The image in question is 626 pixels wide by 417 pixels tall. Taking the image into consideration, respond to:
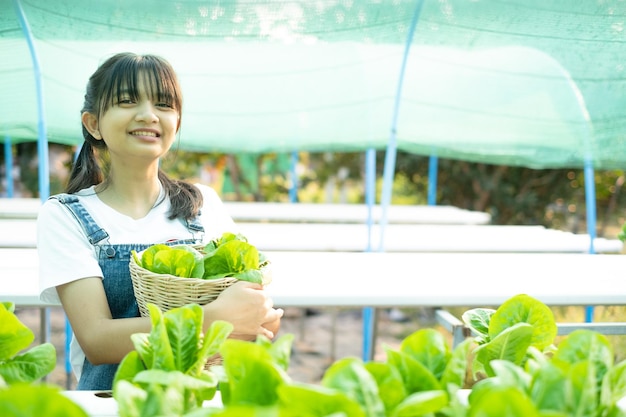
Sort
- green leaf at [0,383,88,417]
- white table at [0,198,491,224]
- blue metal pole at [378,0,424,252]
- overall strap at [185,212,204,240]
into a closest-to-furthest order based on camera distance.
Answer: green leaf at [0,383,88,417], overall strap at [185,212,204,240], blue metal pole at [378,0,424,252], white table at [0,198,491,224]

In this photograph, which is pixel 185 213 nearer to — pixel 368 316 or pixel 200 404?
pixel 200 404

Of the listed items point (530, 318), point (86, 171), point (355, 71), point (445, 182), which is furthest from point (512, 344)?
point (445, 182)

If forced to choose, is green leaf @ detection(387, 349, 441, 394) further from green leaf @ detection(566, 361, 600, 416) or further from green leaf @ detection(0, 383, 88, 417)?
green leaf @ detection(0, 383, 88, 417)

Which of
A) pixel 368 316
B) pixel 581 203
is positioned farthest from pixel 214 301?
pixel 581 203

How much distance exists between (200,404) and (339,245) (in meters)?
2.14

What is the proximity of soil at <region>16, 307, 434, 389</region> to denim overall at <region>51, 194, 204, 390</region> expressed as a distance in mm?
2242

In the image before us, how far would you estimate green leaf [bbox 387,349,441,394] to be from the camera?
1.84 ft

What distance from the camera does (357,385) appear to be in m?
0.48

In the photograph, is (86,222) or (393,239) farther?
(393,239)

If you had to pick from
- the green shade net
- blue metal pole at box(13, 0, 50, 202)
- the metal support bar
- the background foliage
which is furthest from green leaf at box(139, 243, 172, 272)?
the background foliage

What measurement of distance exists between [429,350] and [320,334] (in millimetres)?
3876

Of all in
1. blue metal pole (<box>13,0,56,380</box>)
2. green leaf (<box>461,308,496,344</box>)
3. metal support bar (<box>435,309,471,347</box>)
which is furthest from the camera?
blue metal pole (<box>13,0,56,380</box>)

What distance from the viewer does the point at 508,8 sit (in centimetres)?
208

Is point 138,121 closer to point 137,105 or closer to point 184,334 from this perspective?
point 137,105
